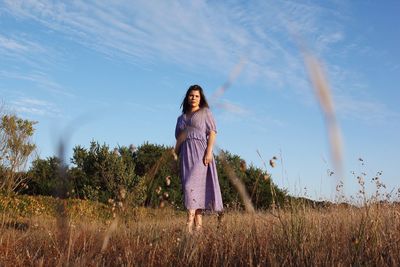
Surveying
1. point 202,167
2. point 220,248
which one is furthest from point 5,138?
point 220,248

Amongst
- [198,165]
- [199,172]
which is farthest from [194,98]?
[199,172]

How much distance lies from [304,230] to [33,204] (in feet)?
36.5

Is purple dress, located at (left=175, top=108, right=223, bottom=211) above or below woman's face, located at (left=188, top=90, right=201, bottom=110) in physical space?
below

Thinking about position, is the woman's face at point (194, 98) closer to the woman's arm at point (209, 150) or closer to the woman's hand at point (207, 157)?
the woman's arm at point (209, 150)

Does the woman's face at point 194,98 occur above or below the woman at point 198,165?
above

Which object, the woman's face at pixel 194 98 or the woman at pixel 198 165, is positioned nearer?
the woman at pixel 198 165

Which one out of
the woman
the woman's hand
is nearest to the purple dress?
the woman

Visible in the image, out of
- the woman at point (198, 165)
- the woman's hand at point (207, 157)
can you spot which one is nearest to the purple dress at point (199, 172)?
the woman at point (198, 165)

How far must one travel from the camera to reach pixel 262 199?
16.6m

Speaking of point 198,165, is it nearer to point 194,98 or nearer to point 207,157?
point 207,157

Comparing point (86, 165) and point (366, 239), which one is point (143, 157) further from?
point (366, 239)

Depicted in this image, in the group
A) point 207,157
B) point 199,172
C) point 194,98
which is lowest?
point 199,172

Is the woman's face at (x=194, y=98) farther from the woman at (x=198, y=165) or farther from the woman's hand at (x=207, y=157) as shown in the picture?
the woman's hand at (x=207, y=157)

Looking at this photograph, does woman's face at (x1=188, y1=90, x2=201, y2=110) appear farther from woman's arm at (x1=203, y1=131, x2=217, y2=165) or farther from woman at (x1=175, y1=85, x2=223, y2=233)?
woman's arm at (x1=203, y1=131, x2=217, y2=165)
